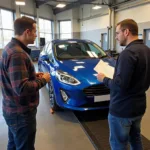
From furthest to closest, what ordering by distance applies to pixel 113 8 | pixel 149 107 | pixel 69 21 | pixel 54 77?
pixel 69 21, pixel 113 8, pixel 149 107, pixel 54 77

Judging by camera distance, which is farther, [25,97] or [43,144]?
[43,144]

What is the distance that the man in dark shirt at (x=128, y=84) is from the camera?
125cm

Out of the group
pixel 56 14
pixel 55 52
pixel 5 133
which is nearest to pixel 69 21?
pixel 56 14

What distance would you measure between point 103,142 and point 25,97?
1352 millimetres

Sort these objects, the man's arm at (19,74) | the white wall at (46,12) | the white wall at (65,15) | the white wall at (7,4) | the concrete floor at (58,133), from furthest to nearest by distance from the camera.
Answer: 1. the white wall at (65,15)
2. the white wall at (46,12)
3. the white wall at (7,4)
4. the concrete floor at (58,133)
5. the man's arm at (19,74)

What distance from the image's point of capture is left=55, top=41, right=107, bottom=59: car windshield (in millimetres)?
3491

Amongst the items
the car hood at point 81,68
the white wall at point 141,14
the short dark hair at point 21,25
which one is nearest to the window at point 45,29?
the white wall at point 141,14

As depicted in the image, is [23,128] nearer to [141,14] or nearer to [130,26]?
[130,26]

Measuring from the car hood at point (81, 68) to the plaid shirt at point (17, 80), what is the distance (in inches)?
54.0

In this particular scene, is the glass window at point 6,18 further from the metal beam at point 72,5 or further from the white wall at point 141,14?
the white wall at point 141,14

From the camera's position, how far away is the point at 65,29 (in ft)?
53.7

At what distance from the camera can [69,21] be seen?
→ 16047 millimetres

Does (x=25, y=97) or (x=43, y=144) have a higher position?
(x=25, y=97)

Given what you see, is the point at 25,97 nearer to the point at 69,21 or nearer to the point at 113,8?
the point at 113,8
